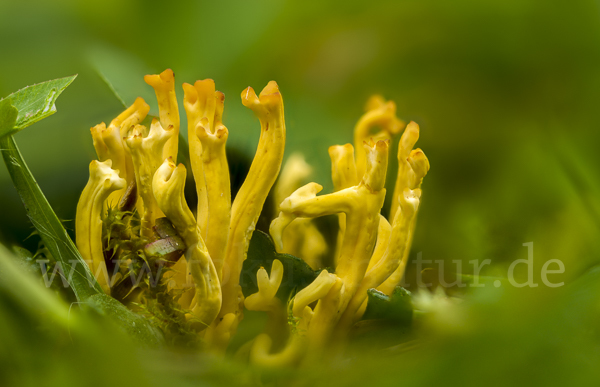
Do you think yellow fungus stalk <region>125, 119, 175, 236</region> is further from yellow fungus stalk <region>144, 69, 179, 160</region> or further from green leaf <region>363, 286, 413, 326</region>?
green leaf <region>363, 286, 413, 326</region>

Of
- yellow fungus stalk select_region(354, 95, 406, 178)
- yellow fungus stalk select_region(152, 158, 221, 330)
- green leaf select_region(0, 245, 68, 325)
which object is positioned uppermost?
yellow fungus stalk select_region(354, 95, 406, 178)

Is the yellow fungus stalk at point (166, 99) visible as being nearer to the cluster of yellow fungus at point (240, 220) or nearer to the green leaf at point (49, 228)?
the cluster of yellow fungus at point (240, 220)

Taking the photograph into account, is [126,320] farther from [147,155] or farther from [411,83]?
[411,83]

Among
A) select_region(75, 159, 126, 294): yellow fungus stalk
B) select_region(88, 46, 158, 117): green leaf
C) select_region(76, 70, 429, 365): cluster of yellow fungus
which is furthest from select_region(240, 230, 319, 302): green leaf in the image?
select_region(88, 46, 158, 117): green leaf

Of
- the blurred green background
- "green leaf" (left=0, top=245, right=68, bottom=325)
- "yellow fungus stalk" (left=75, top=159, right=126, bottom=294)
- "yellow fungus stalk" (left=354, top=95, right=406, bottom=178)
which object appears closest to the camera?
"green leaf" (left=0, top=245, right=68, bottom=325)

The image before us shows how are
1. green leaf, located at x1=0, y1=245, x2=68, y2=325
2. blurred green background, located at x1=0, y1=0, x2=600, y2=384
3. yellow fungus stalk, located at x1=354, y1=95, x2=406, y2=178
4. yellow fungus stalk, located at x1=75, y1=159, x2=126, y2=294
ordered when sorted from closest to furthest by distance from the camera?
green leaf, located at x1=0, y1=245, x2=68, y2=325
yellow fungus stalk, located at x1=75, y1=159, x2=126, y2=294
blurred green background, located at x1=0, y1=0, x2=600, y2=384
yellow fungus stalk, located at x1=354, y1=95, x2=406, y2=178

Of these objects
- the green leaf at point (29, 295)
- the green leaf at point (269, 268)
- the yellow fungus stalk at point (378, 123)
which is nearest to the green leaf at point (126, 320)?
the green leaf at point (29, 295)

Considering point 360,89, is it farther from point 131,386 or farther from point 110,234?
point 131,386
